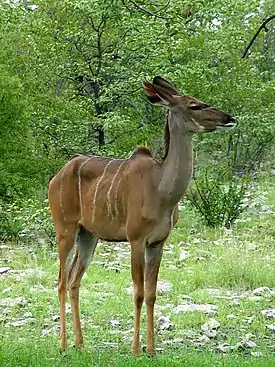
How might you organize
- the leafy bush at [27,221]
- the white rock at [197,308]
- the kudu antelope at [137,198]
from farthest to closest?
the leafy bush at [27,221] < the white rock at [197,308] < the kudu antelope at [137,198]

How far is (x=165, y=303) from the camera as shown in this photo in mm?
8062

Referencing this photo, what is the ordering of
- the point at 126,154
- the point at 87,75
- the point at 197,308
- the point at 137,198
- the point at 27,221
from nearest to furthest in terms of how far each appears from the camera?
the point at 137,198, the point at 197,308, the point at 27,221, the point at 126,154, the point at 87,75

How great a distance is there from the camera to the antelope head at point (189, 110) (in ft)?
18.8

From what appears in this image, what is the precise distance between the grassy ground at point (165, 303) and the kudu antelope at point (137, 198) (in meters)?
0.46

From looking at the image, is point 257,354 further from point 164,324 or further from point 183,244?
point 183,244

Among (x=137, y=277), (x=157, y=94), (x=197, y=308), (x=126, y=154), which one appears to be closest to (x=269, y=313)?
(x=197, y=308)

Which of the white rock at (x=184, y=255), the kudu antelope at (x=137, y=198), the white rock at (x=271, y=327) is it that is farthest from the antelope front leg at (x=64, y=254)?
the white rock at (x=184, y=255)

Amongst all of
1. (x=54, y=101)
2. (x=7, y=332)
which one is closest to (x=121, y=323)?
(x=7, y=332)

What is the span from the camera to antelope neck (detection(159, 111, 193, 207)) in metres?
5.85

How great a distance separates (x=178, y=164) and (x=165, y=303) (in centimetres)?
260

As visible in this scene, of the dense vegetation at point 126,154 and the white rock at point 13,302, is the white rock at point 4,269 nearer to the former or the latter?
the dense vegetation at point 126,154

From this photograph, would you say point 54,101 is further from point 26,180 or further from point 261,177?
point 261,177

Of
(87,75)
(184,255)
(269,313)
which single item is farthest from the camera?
(87,75)

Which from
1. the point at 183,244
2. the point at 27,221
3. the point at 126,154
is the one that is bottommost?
the point at 183,244
